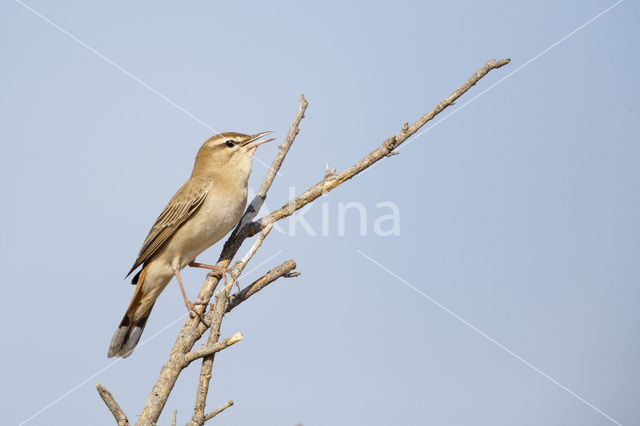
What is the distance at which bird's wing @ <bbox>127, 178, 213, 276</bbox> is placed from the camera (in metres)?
7.99

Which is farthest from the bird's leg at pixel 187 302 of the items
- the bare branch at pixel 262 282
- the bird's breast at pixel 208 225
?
the bare branch at pixel 262 282

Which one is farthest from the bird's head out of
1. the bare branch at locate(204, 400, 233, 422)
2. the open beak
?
the bare branch at locate(204, 400, 233, 422)

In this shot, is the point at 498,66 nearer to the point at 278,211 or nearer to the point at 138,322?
Result: the point at 278,211

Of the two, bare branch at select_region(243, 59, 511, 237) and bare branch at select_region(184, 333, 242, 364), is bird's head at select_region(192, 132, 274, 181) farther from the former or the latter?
bare branch at select_region(184, 333, 242, 364)

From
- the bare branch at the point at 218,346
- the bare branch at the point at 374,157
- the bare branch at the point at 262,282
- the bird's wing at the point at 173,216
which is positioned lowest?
the bare branch at the point at 218,346

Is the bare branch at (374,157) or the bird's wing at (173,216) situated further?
the bird's wing at (173,216)

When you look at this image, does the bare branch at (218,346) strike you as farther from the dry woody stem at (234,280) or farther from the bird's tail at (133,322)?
the bird's tail at (133,322)

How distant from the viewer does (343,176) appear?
6.44 metres

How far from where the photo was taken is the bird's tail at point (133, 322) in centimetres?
772

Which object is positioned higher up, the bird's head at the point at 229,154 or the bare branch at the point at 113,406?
the bird's head at the point at 229,154

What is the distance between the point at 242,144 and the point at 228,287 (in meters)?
3.68

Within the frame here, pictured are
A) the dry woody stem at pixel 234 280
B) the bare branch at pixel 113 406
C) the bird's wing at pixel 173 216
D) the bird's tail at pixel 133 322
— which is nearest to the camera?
the bare branch at pixel 113 406

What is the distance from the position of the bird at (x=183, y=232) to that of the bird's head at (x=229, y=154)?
13mm

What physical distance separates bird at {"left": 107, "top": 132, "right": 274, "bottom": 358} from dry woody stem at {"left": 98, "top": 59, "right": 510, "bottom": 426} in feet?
1.37
